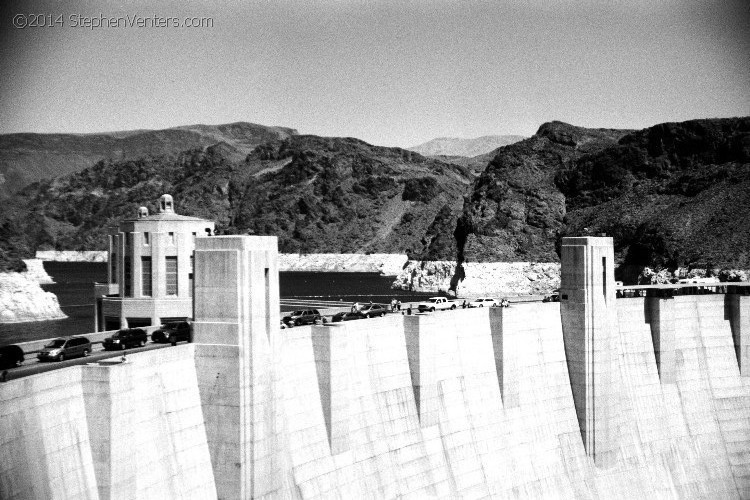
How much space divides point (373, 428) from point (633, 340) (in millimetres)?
18571

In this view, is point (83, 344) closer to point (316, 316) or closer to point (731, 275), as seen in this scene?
point (316, 316)

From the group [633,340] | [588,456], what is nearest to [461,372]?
[588,456]

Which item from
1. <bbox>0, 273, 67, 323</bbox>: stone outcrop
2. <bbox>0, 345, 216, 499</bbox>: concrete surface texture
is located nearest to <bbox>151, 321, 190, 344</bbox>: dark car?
<bbox>0, 345, 216, 499</bbox>: concrete surface texture

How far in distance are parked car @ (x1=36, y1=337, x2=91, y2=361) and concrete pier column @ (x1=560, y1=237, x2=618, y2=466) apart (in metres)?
21.9

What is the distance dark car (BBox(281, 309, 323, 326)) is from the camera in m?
37.6

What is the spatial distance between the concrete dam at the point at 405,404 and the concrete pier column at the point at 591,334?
0.07 metres

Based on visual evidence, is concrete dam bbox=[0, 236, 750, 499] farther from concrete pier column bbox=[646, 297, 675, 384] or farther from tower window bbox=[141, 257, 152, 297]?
tower window bbox=[141, 257, 152, 297]

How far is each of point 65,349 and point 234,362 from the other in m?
5.81

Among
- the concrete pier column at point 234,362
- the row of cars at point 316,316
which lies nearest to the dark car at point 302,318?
the row of cars at point 316,316

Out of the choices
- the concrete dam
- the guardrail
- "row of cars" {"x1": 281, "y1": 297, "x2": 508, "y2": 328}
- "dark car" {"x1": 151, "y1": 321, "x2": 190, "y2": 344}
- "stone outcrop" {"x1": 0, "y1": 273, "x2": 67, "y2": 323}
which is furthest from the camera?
"stone outcrop" {"x1": 0, "y1": 273, "x2": 67, "y2": 323}

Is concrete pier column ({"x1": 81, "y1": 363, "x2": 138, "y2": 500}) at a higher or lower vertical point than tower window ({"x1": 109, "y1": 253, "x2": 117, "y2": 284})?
lower

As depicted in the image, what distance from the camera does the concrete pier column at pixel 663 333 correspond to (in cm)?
4497

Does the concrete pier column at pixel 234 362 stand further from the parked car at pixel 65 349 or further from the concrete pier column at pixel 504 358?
the concrete pier column at pixel 504 358

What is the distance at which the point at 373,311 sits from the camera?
42031 mm
